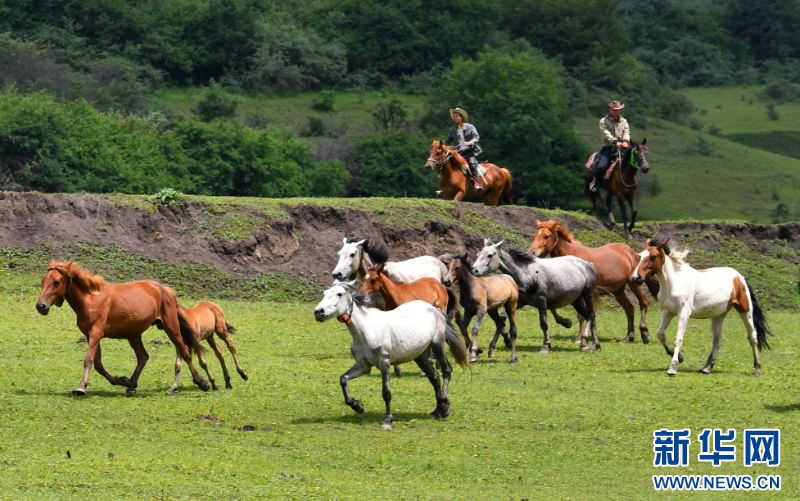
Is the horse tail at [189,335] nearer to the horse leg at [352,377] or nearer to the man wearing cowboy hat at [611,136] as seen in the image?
the horse leg at [352,377]

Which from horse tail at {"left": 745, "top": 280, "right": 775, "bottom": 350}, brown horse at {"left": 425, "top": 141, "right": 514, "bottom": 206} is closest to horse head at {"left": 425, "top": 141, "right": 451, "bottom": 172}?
brown horse at {"left": 425, "top": 141, "right": 514, "bottom": 206}

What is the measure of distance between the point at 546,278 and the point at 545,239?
2.43m

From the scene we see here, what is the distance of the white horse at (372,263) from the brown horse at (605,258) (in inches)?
133

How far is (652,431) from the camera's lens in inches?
559

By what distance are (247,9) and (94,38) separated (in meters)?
13.1

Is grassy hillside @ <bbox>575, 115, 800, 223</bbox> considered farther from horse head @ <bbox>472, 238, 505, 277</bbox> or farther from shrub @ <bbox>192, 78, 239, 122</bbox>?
horse head @ <bbox>472, 238, 505, 277</bbox>

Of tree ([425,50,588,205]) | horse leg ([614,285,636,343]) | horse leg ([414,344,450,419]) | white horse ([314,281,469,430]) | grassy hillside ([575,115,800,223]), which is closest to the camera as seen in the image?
white horse ([314,281,469,430])

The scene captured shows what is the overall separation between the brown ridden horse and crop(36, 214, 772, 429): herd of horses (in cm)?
2

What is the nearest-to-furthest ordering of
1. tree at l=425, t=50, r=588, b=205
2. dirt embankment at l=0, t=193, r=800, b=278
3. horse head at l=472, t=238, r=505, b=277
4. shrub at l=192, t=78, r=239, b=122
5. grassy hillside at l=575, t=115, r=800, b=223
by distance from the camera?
1. horse head at l=472, t=238, r=505, b=277
2. dirt embankment at l=0, t=193, r=800, b=278
3. grassy hillside at l=575, t=115, r=800, b=223
4. tree at l=425, t=50, r=588, b=205
5. shrub at l=192, t=78, r=239, b=122

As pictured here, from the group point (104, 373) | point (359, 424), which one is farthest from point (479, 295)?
point (104, 373)

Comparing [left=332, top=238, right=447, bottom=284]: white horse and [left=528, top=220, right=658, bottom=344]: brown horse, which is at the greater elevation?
[left=332, top=238, right=447, bottom=284]: white horse

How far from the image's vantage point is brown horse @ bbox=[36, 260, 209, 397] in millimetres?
14852

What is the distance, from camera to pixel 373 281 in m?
16.1

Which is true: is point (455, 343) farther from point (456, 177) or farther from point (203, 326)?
point (456, 177)
